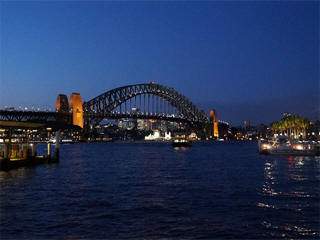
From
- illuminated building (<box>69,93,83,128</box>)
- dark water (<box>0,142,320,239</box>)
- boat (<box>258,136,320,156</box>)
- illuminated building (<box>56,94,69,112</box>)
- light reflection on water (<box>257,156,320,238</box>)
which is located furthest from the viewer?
illuminated building (<box>56,94,69,112</box>)

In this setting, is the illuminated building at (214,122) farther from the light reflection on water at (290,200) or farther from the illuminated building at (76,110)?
the light reflection on water at (290,200)

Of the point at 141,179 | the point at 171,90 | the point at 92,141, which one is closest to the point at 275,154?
the point at 141,179

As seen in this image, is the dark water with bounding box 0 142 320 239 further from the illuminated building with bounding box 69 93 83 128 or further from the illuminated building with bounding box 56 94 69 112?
the illuminated building with bounding box 56 94 69 112

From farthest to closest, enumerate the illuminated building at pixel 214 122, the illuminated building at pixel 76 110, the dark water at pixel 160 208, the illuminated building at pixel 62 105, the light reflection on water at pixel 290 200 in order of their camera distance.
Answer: the illuminated building at pixel 214 122
the illuminated building at pixel 62 105
the illuminated building at pixel 76 110
the light reflection on water at pixel 290 200
the dark water at pixel 160 208

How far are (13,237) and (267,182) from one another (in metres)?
17.3

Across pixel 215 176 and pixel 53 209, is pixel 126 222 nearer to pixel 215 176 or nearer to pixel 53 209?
pixel 53 209

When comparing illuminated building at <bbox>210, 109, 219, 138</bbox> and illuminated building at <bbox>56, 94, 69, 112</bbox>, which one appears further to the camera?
illuminated building at <bbox>210, 109, 219, 138</bbox>

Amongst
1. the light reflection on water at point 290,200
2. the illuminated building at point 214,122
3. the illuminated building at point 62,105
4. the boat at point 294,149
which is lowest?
the light reflection on water at point 290,200

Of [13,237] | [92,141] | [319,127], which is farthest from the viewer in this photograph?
[319,127]

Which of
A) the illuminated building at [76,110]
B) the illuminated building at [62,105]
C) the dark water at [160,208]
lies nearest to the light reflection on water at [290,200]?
the dark water at [160,208]

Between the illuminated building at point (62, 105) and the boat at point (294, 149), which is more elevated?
the illuminated building at point (62, 105)

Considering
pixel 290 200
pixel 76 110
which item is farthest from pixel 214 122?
pixel 290 200

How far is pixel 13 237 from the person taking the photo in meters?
12.4

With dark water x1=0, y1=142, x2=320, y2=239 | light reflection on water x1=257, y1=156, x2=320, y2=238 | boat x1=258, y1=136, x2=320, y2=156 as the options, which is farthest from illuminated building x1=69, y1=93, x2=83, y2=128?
light reflection on water x1=257, y1=156, x2=320, y2=238
